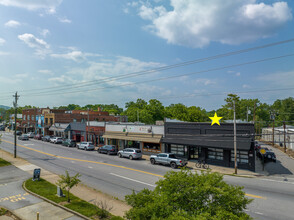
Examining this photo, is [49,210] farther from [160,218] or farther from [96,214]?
[160,218]


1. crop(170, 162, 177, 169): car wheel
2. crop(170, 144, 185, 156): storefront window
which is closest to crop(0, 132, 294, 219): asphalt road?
crop(170, 162, 177, 169): car wheel

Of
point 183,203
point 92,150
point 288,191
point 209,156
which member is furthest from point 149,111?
point 183,203

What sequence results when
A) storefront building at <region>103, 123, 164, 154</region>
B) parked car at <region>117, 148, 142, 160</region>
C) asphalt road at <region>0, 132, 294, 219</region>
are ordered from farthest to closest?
storefront building at <region>103, 123, 164, 154</region>, parked car at <region>117, 148, 142, 160</region>, asphalt road at <region>0, 132, 294, 219</region>

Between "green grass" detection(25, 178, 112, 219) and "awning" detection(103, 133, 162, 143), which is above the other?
"awning" detection(103, 133, 162, 143)

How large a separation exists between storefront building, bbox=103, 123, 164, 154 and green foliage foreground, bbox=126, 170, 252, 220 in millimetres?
24201

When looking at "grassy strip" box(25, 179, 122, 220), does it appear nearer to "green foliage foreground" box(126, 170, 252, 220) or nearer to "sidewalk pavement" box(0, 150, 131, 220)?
"sidewalk pavement" box(0, 150, 131, 220)

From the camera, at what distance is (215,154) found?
90.9 feet

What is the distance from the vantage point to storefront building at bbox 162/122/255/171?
24.7 metres

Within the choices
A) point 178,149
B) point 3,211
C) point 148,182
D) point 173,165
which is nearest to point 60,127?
point 178,149

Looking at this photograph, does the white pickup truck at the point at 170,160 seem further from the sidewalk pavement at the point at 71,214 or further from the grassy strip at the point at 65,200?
the grassy strip at the point at 65,200

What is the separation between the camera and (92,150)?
40156mm

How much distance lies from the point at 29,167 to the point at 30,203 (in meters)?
12.7

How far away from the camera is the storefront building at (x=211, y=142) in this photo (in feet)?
80.9

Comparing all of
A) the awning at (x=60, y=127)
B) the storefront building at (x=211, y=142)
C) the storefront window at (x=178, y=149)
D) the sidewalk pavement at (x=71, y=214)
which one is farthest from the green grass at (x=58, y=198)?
the awning at (x=60, y=127)
